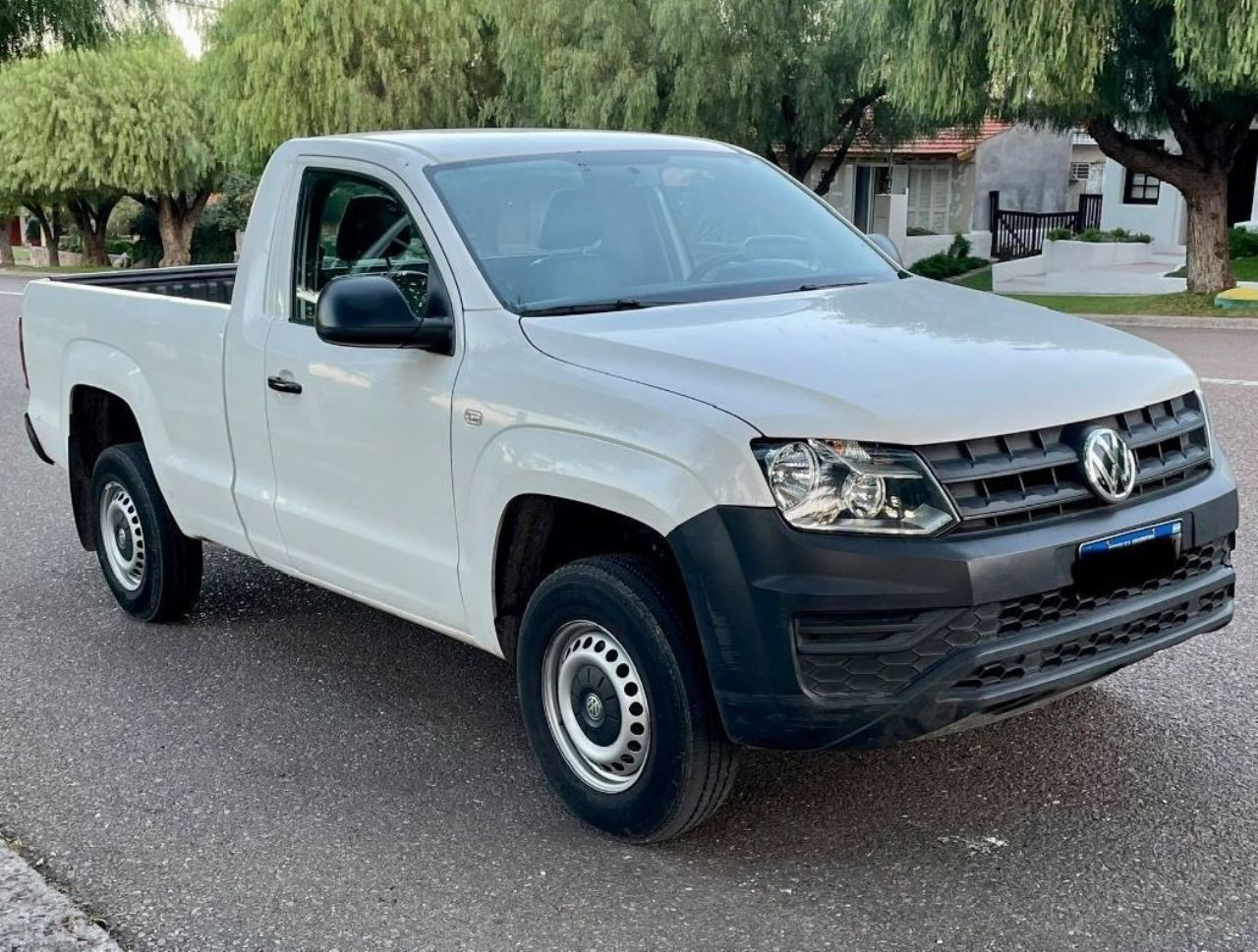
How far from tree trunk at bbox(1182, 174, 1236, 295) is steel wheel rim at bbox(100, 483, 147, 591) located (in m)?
20.0

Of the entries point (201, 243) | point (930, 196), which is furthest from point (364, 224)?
point (201, 243)

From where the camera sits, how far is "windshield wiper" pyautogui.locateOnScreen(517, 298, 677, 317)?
450cm

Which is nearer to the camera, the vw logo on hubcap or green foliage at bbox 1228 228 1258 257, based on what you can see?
the vw logo on hubcap

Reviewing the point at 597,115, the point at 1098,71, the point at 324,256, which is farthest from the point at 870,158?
the point at 324,256

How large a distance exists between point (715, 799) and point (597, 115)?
2660cm

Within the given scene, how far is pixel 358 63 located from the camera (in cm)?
3469

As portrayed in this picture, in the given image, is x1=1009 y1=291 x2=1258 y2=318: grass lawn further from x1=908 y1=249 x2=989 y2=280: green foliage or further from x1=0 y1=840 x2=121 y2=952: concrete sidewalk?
x1=0 y1=840 x2=121 y2=952: concrete sidewalk

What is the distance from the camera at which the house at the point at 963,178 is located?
1713 inches

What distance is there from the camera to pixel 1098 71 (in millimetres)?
20156

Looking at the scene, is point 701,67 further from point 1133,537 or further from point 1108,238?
point 1133,537

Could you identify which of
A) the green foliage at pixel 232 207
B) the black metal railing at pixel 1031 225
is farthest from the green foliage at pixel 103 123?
the black metal railing at pixel 1031 225

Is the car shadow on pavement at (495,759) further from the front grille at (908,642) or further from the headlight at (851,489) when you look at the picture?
the headlight at (851,489)

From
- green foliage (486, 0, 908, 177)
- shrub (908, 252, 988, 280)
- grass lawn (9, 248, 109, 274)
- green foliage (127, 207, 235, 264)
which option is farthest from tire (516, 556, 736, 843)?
green foliage (127, 207, 235, 264)

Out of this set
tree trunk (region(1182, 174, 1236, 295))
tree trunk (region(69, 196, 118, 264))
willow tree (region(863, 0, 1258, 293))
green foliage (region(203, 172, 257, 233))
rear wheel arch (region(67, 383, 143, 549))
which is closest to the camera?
rear wheel arch (region(67, 383, 143, 549))
